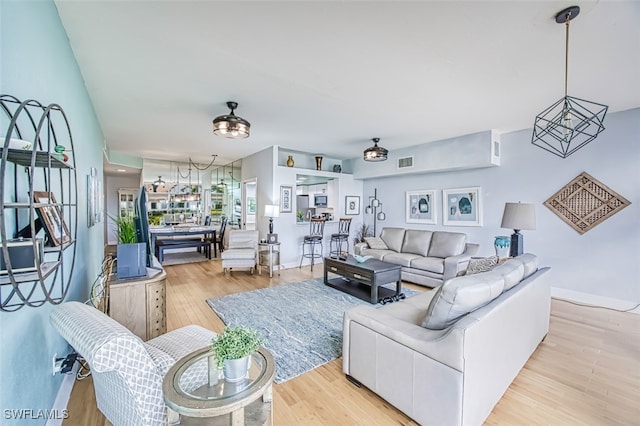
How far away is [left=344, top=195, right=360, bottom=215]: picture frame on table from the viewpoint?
725 centimetres

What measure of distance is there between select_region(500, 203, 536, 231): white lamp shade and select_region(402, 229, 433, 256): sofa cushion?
69.3 inches

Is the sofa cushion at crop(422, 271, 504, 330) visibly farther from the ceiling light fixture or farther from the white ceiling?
the ceiling light fixture

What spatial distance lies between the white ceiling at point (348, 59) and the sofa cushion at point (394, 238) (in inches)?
91.8

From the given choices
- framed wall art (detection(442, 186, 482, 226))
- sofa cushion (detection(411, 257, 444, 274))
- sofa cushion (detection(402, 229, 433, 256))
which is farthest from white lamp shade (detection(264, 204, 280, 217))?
framed wall art (detection(442, 186, 482, 226))

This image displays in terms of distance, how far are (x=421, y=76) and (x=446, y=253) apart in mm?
3185

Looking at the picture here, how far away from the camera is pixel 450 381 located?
151cm

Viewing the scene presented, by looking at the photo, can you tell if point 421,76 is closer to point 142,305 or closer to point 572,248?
point 142,305

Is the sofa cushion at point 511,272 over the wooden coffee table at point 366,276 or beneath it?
over

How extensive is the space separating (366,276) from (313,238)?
2.48m

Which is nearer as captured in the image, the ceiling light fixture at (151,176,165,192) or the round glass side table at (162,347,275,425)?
the round glass side table at (162,347,275,425)

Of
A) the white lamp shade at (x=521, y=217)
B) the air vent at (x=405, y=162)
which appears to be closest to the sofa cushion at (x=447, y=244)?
the white lamp shade at (x=521, y=217)

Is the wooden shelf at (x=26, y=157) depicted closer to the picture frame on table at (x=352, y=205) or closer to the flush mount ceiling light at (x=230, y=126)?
the flush mount ceiling light at (x=230, y=126)

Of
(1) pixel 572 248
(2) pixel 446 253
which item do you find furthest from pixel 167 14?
(1) pixel 572 248

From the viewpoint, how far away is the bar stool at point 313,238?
6238 mm
